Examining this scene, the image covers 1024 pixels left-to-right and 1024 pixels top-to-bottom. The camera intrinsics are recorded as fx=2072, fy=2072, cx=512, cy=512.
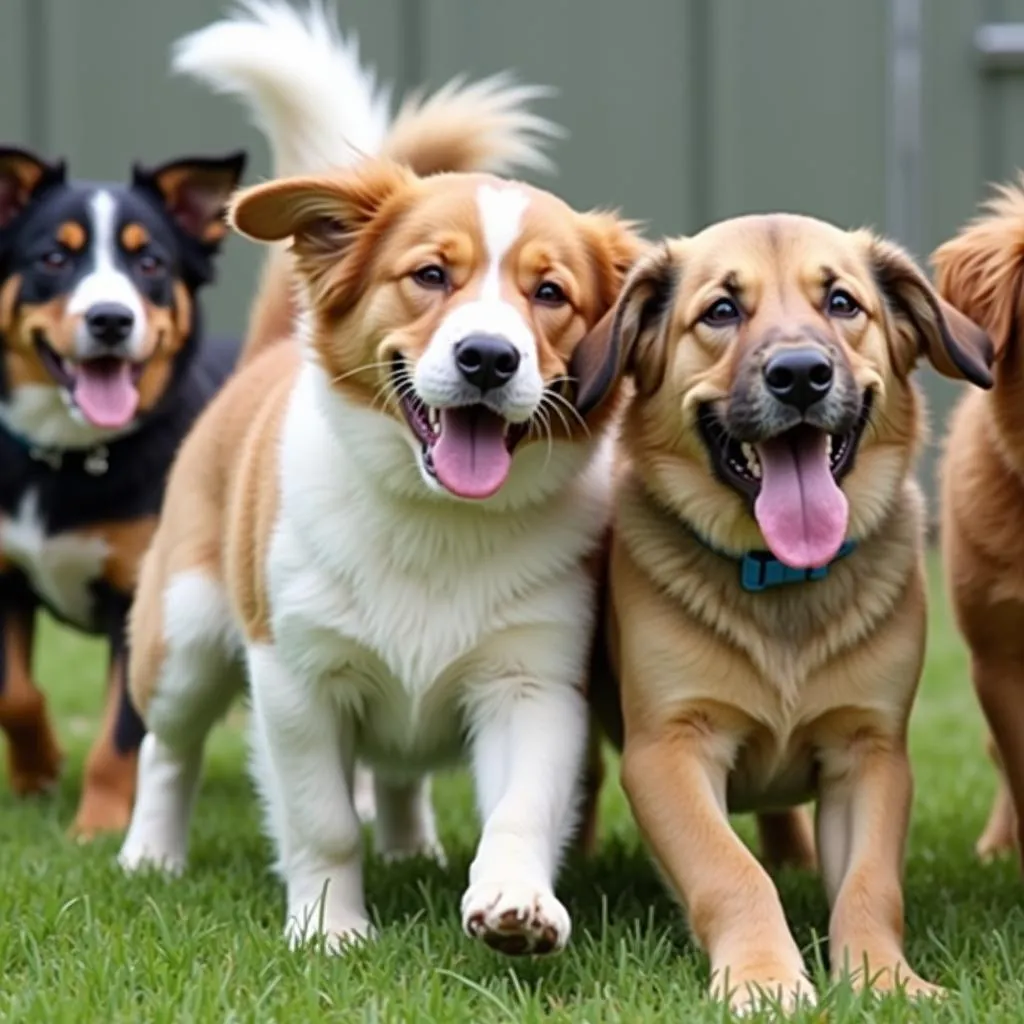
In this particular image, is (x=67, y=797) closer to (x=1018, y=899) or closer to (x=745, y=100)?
(x=1018, y=899)

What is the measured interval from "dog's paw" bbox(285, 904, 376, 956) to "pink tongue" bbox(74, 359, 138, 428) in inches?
94.2

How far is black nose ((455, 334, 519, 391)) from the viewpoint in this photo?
→ 3625mm

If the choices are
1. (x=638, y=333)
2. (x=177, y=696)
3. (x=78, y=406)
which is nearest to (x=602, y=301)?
(x=638, y=333)

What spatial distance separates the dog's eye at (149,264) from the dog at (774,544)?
2526mm

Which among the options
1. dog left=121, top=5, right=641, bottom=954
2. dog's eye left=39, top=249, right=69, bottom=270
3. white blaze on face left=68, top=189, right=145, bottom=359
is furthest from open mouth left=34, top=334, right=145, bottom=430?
dog left=121, top=5, right=641, bottom=954

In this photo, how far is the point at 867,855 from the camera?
143 inches

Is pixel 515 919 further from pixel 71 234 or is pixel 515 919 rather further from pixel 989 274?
pixel 71 234

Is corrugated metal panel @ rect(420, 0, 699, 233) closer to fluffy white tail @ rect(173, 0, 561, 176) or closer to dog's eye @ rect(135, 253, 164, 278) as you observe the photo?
dog's eye @ rect(135, 253, 164, 278)

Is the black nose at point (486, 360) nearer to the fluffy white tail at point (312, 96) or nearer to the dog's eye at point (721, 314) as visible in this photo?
the dog's eye at point (721, 314)

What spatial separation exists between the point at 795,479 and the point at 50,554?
2.84 m

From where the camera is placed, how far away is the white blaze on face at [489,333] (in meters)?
3.66

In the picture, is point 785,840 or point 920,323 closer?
point 920,323

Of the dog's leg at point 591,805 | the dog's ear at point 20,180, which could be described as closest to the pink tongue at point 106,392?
the dog's ear at point 20,180

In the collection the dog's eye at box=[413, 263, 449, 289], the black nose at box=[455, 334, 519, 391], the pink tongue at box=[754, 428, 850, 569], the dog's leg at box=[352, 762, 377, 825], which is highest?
the dog's eye at box=[413, 263, 449, 289]
